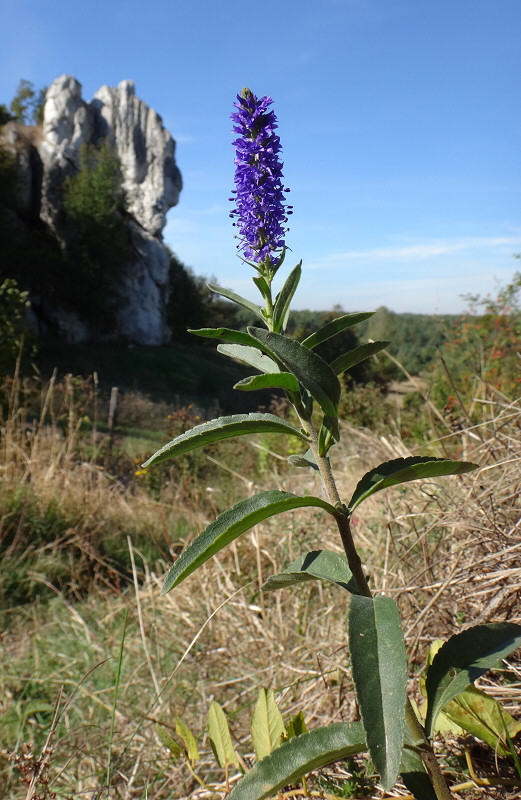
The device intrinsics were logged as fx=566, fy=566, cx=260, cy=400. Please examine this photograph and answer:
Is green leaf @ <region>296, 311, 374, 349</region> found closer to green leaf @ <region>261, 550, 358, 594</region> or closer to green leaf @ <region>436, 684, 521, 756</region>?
green leaf @ <region>261, 550, 358, 594</region>

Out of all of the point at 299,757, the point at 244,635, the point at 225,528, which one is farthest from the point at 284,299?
the point at 244,635

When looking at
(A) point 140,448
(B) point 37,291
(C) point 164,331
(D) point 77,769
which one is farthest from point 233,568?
(C) point 164,331

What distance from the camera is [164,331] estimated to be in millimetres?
29484

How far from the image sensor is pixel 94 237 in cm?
2500

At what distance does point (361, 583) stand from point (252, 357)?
0.42 meters

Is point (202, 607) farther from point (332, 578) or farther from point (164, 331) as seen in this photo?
point (164, 331)

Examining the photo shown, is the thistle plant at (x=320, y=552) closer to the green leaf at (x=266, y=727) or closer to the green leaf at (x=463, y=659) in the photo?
the green leaf at (x=463, y=659)

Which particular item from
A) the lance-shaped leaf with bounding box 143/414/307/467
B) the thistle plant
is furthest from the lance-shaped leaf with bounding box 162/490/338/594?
the lance-shaped leaf with bounding box 143/414/307/467

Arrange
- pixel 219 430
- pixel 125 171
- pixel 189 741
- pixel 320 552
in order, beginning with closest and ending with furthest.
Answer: pixel 219 430 → pixel 320 552 → pixel 189 741 → pixel 125 171

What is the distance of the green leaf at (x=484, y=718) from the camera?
1.01 m

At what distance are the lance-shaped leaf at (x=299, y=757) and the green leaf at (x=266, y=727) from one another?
224 millimetres

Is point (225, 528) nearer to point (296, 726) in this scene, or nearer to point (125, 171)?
point (296, 726)

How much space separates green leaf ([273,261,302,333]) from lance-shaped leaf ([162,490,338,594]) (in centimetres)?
30

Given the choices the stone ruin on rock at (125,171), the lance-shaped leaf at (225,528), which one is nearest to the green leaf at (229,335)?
the lance-shaped leaf at (225,528)
